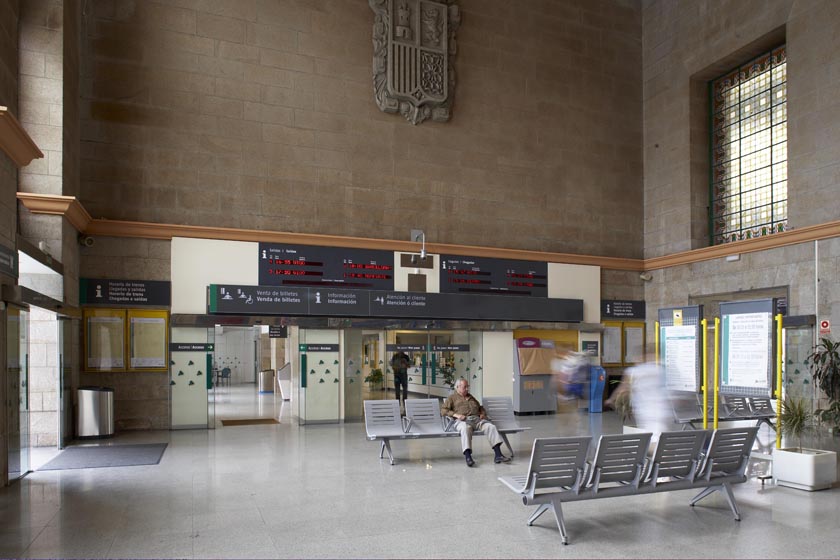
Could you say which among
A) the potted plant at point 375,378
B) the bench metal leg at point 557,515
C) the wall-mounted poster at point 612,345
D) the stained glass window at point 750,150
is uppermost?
the stained glass window at point 750,150

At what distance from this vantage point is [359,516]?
6.33 m

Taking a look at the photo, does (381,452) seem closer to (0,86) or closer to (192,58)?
(0,86)

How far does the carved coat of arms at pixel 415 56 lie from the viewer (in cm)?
1424

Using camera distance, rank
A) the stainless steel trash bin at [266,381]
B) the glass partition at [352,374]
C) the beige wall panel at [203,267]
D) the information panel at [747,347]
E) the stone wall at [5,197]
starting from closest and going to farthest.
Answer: the stone wall at [5,197]
the information panel at [747,347]
the beige wall panel at [203,267]
the glass partition at [352,374]
the stainless steel trash bin at [266,381]

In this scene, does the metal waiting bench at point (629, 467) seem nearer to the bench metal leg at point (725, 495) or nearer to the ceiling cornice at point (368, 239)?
the bench metal leg at point (725, 495)

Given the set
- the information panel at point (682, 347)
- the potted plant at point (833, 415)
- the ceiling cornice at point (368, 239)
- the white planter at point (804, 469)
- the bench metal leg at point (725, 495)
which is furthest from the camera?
the potted plant at point (833, 415)

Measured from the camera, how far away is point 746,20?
46.2 ft

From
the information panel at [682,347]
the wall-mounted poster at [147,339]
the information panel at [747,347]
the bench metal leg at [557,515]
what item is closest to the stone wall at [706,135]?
the information panel at [682,347]

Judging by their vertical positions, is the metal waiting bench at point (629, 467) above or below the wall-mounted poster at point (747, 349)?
below

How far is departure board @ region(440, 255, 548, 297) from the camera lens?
14453mm

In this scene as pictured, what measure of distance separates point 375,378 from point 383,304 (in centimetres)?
159

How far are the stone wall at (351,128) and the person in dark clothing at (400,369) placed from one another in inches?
101

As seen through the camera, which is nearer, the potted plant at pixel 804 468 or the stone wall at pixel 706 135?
the potted plant at pixel 804 468

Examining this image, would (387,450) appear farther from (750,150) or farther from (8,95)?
(750,150)
